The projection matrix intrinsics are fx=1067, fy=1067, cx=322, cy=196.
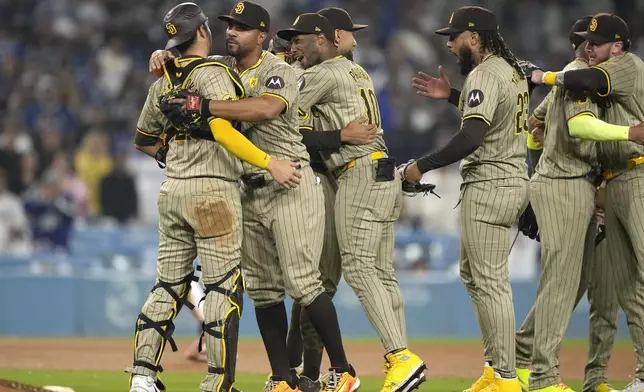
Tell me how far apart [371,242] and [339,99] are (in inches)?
38.6

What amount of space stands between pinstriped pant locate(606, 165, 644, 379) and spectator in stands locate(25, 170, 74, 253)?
9.79 meters

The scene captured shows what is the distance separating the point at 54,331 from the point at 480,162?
26.3 feet

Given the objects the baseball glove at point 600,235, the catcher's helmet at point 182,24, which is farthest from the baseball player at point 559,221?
the catcher's helmet at point 182,24

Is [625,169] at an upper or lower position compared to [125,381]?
upper

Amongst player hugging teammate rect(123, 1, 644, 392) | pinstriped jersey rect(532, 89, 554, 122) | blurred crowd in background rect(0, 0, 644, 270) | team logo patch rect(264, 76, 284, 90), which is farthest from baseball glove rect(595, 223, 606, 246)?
blurred crowd in background rect(0, 0, 644, 270)

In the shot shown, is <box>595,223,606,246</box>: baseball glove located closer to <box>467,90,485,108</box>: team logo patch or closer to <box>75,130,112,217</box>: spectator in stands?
<box>467,90,485,108</box>: team logo patch

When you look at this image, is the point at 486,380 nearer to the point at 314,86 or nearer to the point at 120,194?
the point at 314,86

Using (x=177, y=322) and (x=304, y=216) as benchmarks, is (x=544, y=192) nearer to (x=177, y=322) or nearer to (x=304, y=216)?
(x=304, y=216)

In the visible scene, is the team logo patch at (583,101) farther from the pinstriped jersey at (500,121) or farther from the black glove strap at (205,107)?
the black glove strap at (205,107)

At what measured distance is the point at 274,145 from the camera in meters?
6.71

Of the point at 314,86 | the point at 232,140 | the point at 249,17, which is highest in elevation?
the point at 249,17

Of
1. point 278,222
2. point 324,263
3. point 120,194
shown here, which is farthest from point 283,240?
point 120,194

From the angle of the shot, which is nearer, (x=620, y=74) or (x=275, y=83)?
(x=275, y=83)

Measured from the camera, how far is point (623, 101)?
272 inches
